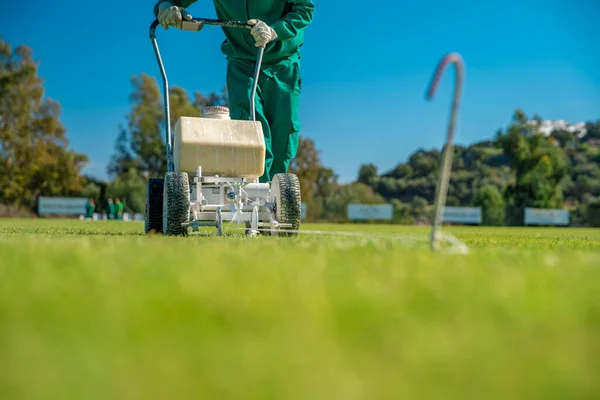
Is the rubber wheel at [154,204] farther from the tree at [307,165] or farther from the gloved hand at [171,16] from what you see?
the tree at [307,165]

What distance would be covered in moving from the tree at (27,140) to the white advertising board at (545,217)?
102 ft

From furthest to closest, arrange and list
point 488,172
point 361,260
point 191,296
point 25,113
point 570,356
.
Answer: point 488,172 → point 25,113 → point 361,260 → point 191,296 → point 570,356

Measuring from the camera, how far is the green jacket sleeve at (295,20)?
6.34m

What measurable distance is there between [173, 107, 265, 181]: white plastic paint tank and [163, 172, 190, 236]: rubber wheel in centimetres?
42

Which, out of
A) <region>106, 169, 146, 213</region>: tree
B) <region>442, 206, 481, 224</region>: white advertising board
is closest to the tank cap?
<region>106, 169, 146, 213</region>: tree

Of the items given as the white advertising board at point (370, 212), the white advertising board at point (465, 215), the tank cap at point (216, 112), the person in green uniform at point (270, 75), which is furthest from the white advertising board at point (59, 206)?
the tank cap at point (216, 112)

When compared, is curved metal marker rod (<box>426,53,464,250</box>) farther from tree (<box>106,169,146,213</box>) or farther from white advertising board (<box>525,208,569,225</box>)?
white advertising board (<box>525,208,569,225</box>)

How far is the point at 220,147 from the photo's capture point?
552cm

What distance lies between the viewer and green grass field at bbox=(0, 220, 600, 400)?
0.93 meters

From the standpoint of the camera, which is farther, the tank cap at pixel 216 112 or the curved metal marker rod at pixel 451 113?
the tank cap at pixel 216 112

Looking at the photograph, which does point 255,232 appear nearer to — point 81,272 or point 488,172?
point 81,272

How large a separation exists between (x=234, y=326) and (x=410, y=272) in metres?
0.90

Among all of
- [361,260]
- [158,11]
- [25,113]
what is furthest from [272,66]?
[25,113]

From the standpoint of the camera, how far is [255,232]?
5344 mm
